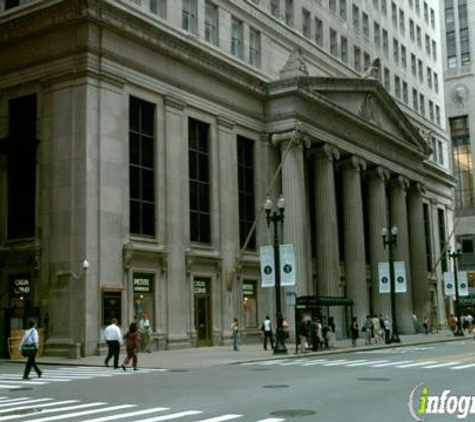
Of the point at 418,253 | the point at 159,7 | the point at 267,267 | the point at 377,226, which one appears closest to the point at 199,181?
the point at 267,267

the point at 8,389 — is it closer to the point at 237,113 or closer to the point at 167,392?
the point at 167,392

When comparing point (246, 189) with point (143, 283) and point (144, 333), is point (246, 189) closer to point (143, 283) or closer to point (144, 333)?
point (143, 283)

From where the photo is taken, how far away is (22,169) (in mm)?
36750

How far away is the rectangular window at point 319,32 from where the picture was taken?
188 feet

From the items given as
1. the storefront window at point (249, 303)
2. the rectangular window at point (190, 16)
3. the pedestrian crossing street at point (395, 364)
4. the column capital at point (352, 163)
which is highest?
the rectangular window at point (190, 16)

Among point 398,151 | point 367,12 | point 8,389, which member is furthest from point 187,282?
point 367,12

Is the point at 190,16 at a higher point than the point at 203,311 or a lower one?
higher

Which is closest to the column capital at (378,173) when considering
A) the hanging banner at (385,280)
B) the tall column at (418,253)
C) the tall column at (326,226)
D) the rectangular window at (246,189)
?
the tall column at (418,253)

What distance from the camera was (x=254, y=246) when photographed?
46500 mm

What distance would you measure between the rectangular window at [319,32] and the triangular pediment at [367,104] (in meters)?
4.68

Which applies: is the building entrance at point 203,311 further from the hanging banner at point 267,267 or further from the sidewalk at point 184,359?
the hanging banner at point 267,267

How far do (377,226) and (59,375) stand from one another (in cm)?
4066

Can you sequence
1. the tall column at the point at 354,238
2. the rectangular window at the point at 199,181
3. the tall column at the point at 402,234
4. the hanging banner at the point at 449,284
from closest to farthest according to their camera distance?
1. the rectangular window at the point at 199,181
2. the tall column at the point at 354,238
3. the hanging banner at the point at 449,284
4. the tall column at the point at 402,234

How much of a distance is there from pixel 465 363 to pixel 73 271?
17.6 meters
